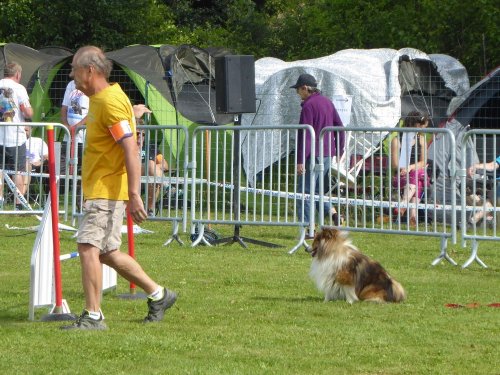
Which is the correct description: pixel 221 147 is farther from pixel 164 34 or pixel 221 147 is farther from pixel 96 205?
pixel 164 34

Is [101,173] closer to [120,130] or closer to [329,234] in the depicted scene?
[120,130]

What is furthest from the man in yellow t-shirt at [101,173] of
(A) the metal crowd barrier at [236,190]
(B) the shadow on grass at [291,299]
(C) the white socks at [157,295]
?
(A) the metal crowd barrier at [236,190]

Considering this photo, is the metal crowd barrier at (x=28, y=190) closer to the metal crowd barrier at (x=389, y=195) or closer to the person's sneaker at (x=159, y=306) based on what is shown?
the metal crowd barrier at (x=389, y=195)

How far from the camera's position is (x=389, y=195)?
1243cm

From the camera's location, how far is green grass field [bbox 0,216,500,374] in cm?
682

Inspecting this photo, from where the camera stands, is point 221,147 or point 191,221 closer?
point 191,221

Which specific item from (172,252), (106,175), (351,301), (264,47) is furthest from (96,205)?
(264,47)

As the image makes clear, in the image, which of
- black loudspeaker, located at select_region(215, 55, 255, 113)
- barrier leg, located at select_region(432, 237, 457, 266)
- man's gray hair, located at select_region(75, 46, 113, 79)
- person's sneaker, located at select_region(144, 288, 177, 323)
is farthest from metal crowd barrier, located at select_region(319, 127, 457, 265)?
man's gray hair, located at select_region(75, 46, 113, 79)

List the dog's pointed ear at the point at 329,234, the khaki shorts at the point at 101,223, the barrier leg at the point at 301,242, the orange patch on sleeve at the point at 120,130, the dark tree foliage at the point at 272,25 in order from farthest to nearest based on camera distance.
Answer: the dark tree foliage at the point at 272,25 < the barrier leg at the point at 301,242 < the dog's pointed ear at the point at 329,234 < the khaki shorts at the point at 101,223 < the orange patch on sleeve at the point at 120,130

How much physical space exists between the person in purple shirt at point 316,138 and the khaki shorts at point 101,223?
5.21 metres

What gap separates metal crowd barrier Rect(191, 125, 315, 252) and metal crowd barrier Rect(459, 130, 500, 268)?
172 centimetres

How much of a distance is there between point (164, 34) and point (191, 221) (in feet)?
52.0

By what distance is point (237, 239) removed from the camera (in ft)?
43.1

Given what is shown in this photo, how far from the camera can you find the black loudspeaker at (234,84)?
13430 mm
